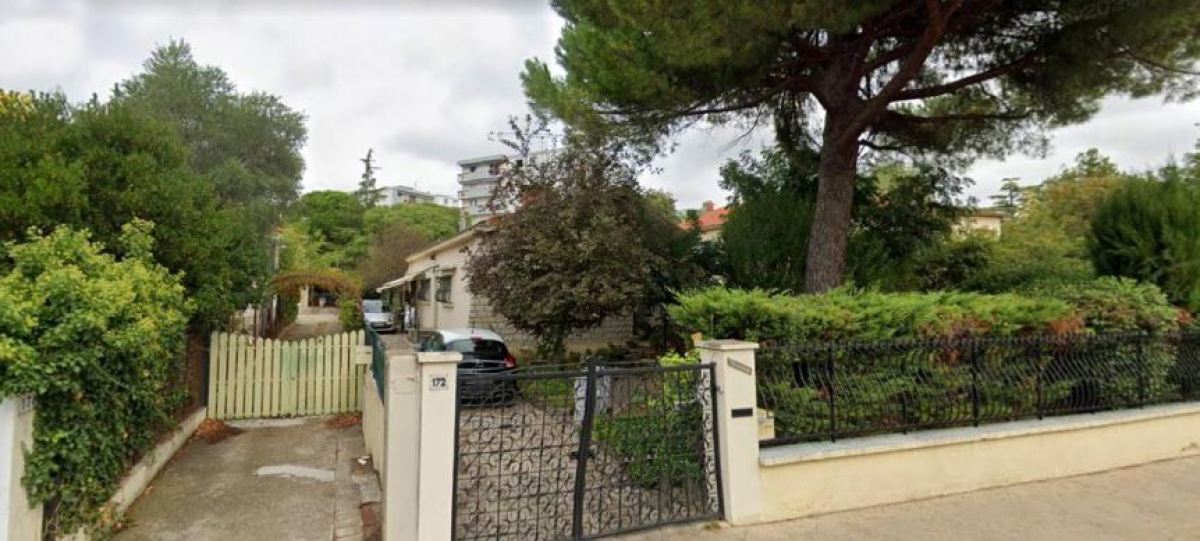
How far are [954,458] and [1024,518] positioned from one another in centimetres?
66

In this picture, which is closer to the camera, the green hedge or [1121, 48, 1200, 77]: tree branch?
the green hedge

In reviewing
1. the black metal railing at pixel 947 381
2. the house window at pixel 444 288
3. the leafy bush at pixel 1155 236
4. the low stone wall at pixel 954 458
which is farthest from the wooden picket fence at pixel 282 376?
the leafy bush at pixel 1155 236

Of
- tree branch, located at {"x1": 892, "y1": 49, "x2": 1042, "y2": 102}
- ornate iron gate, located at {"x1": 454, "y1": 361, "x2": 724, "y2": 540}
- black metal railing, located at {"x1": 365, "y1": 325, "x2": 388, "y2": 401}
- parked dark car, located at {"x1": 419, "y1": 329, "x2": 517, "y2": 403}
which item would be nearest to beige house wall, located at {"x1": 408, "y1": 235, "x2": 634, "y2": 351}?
parked dark car, located at {"x1": 419, "y1": 329, "x2": 517, "y2": 403}

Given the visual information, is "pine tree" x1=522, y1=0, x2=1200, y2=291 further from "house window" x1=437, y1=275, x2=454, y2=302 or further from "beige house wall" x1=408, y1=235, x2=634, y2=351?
"house window" x1=437, y1=275, x2=454, y2=302

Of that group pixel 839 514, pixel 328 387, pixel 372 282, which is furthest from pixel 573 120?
pixel 372 282

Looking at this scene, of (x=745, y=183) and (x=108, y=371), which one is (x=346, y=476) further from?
(x=745, y=183)

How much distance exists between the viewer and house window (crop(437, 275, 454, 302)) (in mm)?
17641

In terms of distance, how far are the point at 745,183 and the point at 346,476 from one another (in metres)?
9.10

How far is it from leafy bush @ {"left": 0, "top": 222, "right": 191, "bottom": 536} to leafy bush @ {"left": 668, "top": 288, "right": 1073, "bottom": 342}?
15.0 feet

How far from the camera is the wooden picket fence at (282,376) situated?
8219 mm

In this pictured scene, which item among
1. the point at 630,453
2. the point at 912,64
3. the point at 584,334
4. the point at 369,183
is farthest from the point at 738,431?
the point at 369,183

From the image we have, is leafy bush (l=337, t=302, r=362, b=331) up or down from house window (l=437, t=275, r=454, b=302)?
down

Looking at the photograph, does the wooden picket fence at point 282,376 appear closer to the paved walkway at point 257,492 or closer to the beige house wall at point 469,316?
the paved walkway at point 257,492

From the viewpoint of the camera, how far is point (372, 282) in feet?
113
